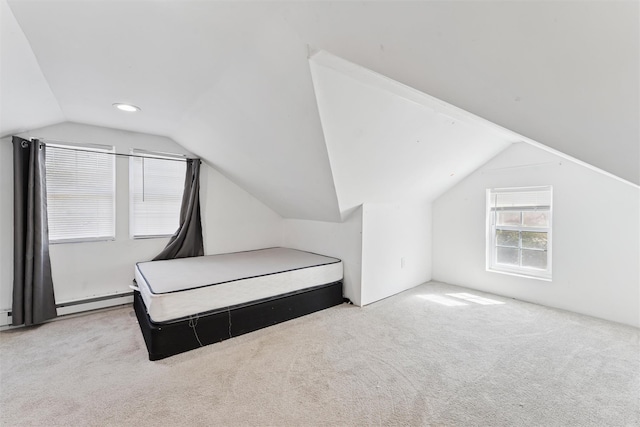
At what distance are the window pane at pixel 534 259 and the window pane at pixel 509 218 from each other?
369mm

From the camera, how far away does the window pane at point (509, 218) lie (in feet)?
11.0

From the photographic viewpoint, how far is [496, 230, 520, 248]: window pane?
338cm

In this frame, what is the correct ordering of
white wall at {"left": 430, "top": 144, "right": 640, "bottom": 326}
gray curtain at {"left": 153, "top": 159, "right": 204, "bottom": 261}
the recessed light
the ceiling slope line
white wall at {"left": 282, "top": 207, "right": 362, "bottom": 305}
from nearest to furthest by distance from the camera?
the ceiling slope line
the recessed light
white wall at {"left": 430, "top": 144, "right": 640, "bottom": 326}
white wall at {"left": 282, "top": 207, "right": 362, "bottom": 305}
gray curtain at {"left": 153, "top": 159, "right": 204, "bottom": 261}

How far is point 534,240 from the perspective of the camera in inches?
127

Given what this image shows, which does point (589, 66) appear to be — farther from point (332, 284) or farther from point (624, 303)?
point (624, 303)

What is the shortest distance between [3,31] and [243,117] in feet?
4.16

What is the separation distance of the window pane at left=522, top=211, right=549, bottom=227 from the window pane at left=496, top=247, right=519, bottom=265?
0.37m

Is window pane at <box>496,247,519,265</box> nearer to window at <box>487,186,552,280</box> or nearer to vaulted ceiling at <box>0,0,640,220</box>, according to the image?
window at <box>487,186,552,280</box>

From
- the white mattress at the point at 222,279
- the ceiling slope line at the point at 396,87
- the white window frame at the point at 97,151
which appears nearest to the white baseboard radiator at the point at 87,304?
the white mattress at the point at 222,279

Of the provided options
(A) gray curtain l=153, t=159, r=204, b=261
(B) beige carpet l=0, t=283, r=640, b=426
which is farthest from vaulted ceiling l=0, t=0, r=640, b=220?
(B) beige carpet l=0, t=283, r=640, b=426

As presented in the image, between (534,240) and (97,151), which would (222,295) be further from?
(534,240)

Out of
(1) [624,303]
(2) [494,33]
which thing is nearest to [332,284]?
(2) [494,33]

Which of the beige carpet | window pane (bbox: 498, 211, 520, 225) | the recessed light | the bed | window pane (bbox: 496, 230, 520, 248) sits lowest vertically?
the beige carpet

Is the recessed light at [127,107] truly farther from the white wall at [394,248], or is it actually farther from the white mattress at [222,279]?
the white wall at [394,248]
